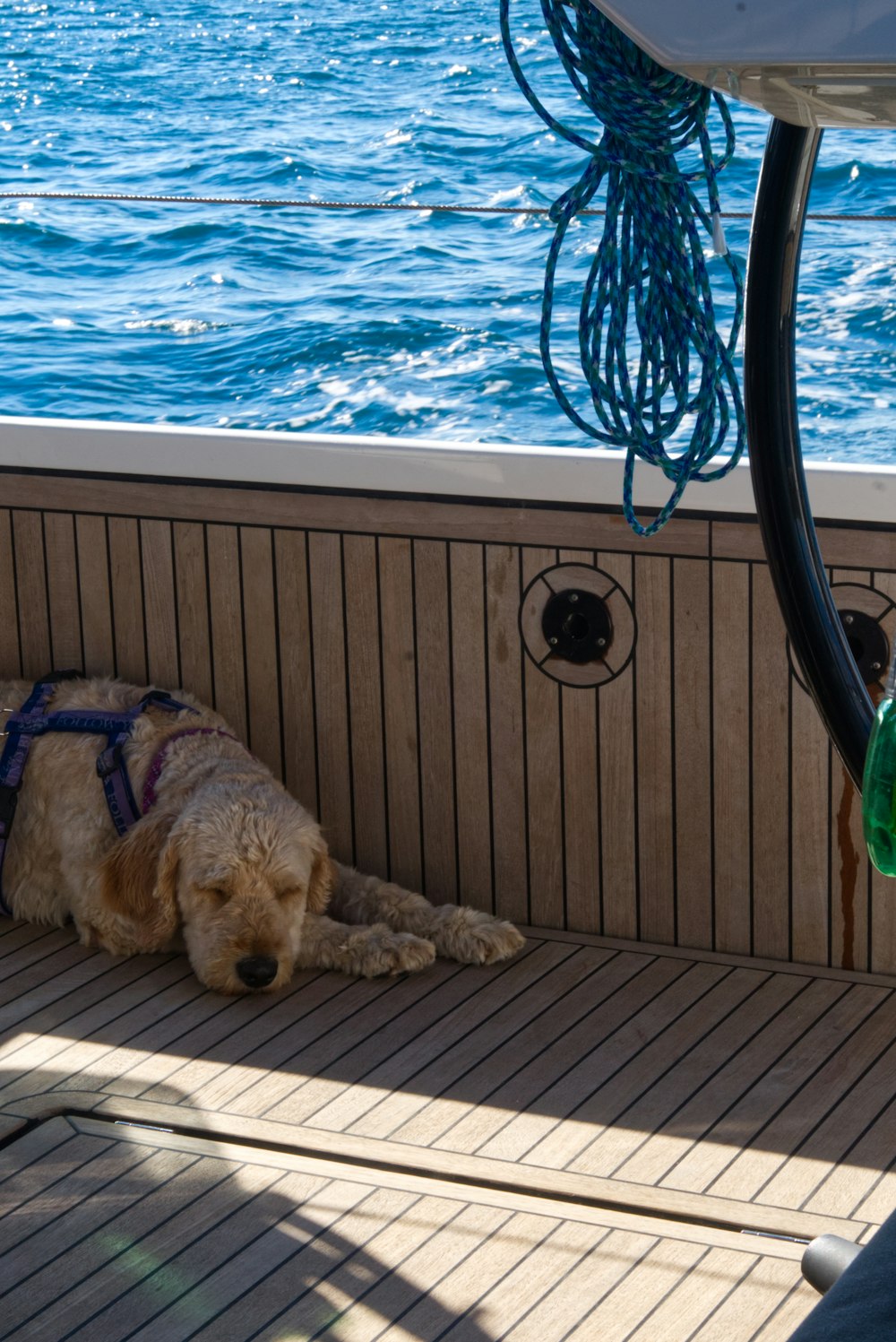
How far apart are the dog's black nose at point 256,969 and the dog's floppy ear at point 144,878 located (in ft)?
0.58

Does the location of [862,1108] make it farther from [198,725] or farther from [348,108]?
[348,108]

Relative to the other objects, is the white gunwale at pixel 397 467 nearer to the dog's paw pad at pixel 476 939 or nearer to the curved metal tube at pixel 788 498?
the dog's paw pad at pixel 476 939

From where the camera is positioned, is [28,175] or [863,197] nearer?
[863,197]

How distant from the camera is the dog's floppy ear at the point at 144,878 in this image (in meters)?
2.68

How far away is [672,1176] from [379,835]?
105cm

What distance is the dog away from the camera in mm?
2641

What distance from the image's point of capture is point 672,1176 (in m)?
2.17

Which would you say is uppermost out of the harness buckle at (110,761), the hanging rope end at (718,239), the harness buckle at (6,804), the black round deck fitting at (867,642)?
the hanging rope end at (718,239)

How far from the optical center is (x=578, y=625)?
2807 millimetres

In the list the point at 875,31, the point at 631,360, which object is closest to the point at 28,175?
the point at 631,360

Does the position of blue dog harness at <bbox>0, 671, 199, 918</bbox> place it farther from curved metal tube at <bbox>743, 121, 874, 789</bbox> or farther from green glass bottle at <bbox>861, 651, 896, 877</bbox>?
green glass bottle at <bbox>861, 651, 896, 877</bbox>

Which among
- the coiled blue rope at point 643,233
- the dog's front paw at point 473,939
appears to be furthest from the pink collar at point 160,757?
the coiled blue rope at point 643,233

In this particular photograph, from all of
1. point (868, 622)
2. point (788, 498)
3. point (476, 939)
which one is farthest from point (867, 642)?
point (788, 498)

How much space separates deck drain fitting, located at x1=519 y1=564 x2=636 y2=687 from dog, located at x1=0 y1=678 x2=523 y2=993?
486 millimetres
